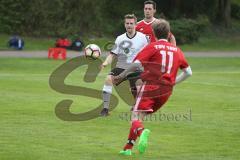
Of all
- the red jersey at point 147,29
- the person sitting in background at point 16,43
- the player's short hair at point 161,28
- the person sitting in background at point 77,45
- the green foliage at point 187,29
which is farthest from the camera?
→ the green foliage at point 187,29

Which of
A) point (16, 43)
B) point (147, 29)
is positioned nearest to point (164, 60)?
point (147, 29)

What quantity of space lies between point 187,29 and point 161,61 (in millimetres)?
43732

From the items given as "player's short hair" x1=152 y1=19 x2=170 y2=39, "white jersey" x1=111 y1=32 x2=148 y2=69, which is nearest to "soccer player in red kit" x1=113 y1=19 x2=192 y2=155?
"player's short hair" x1=152 y1=19 x2=170 y2=39

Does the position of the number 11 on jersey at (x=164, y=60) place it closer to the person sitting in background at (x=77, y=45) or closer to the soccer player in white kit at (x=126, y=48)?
the soccer player in white kit at (x=126, y=48)

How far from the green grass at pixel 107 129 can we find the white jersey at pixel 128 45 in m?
1.39

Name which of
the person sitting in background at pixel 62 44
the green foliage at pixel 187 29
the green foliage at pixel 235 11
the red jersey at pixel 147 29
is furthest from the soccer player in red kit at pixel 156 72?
the green foliage at pixel 235 11

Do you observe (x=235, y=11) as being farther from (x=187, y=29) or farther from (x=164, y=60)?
(x=164, y=60)

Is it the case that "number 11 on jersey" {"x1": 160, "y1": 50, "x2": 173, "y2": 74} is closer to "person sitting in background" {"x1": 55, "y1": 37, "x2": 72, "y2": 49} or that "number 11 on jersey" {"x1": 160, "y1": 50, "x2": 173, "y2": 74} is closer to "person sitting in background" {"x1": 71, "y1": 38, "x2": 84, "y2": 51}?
"person sitting in background" {"x1": 55, "y1": 37, "x2": 72, "y2": 49}

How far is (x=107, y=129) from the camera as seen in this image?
13.4m

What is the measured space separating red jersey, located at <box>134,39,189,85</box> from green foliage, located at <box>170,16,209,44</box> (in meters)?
42.6

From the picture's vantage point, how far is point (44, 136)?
12.3 metres

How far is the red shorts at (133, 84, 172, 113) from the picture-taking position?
10156 mm

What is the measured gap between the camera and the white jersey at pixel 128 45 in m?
15.2

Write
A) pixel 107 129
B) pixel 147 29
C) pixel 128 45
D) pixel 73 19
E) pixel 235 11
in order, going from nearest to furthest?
pixel 107 129, pixel 128 45, pixel 147 29, pixel 73 19, pixel 235 11
